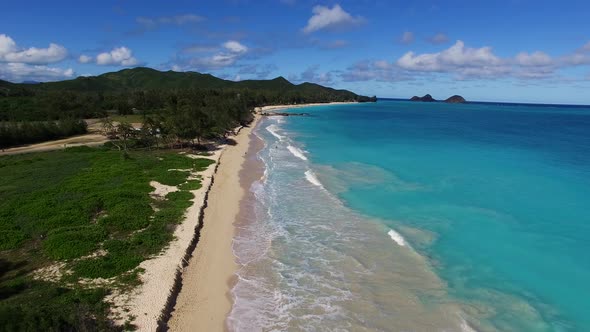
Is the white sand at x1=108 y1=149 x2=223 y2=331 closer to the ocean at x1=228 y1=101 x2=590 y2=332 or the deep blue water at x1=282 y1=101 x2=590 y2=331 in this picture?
the ocean at x1=228 y1=101 x2=590 y2=332

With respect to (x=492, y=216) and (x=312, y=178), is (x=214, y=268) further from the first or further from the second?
(x=492, y=216)

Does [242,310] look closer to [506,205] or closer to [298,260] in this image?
[298,260]

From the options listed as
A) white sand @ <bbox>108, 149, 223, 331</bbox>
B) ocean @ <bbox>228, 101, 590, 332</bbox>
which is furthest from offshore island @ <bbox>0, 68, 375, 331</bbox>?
ocean @ <bbox>228, 101, 590, 332</bbox>

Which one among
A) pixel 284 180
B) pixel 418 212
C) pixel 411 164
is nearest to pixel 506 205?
pixel 418 212

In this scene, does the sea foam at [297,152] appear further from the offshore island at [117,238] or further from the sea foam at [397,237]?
the sea foam at [397,237]

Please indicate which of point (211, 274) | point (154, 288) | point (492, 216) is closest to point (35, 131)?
point (211, 274)

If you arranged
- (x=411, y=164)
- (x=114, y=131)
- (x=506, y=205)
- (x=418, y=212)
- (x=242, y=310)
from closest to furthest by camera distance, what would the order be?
(x=242, y=310) < (x=418, y=212) < (x=506, y=205) < (x=411, y=164) < (x=114, y=131)
